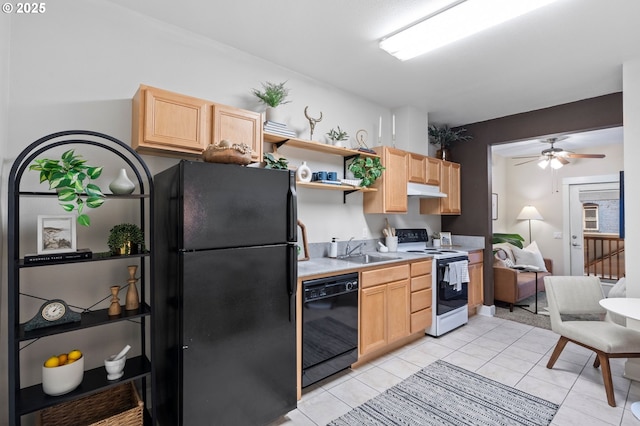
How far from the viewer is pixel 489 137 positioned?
180 inches

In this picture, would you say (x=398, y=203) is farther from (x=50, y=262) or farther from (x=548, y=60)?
(x=50, y=262)

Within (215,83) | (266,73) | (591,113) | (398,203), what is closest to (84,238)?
(215,83)

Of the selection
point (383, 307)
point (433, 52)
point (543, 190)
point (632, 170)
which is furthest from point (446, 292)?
point (543, 190)

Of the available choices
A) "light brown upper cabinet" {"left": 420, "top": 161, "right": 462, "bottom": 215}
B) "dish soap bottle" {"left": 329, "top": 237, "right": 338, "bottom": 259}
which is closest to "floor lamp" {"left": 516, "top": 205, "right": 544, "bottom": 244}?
"light brown upper cabinet" {"left": 420, "top": 161, "right": 462, "bottom": 215}

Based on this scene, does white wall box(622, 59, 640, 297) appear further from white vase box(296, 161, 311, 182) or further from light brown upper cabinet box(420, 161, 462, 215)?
white vase box(296, 161, 311, 182)

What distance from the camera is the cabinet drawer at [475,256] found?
4.29 m

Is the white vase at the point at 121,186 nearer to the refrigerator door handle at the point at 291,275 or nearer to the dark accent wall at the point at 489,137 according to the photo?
the refrigerator door handle at the point at 291,275

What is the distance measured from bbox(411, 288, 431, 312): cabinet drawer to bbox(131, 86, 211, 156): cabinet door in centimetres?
261

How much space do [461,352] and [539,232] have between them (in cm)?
473

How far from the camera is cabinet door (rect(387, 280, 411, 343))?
312 cm

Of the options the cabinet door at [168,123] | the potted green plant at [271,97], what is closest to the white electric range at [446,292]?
the potted green plant at [271,97]

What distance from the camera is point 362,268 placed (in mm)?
2846

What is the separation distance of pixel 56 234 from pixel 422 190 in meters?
3.69

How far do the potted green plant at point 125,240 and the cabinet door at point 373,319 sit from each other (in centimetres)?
184
